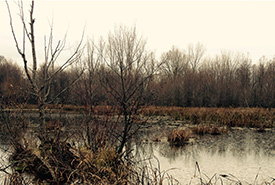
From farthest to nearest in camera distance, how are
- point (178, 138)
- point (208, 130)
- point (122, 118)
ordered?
point (208, 130), point (178, 138), point (122, 118)

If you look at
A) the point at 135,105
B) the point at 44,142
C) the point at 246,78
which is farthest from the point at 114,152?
the point at 246,78

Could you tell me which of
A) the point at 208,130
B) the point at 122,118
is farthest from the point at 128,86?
the point at 208,130

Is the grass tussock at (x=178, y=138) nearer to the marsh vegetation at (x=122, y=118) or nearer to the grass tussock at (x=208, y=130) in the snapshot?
the marsh vegetation at (x=122, y=118)

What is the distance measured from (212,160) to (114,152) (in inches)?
114

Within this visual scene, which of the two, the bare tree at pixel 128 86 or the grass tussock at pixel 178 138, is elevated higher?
the bare tree at pixel 128 86

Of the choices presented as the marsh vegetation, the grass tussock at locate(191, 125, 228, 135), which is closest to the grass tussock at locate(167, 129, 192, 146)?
the marsh vegetation

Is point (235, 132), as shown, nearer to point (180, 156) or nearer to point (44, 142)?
point (180, 156)

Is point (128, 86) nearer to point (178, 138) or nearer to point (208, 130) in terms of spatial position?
point (178, 138)

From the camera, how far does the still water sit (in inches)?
208

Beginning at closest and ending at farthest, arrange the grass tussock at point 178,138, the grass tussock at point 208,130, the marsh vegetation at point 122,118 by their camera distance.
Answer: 1. the marsh vegetation at point 122,118
2. the grass tussock at point 178,138
3. the grass tussock at point 208,130

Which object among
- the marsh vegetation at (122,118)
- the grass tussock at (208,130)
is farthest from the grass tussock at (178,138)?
the grass tussock at (208,130)

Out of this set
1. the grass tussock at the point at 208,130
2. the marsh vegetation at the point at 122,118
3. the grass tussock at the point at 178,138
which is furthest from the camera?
the grass tussock at the point at 208,130

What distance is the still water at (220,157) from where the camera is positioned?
528 centimetres

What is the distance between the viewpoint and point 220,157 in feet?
22.4
